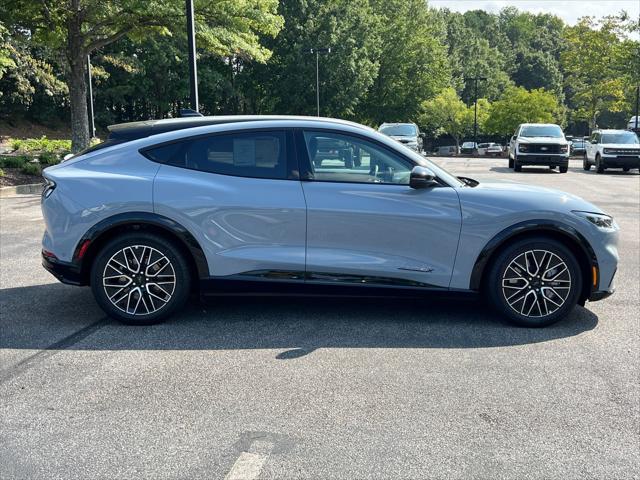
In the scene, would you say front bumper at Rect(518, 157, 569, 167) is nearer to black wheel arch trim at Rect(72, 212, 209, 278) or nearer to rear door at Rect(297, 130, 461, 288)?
rear door at Rect(297, 130, 461, 288)

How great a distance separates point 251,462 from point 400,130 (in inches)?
1007

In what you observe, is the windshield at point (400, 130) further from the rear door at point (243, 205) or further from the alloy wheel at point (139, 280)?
the alloy wheel at point (139, 280)

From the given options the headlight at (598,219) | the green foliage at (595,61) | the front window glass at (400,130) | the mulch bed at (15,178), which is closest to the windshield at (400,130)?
the front window glass at (400,130)

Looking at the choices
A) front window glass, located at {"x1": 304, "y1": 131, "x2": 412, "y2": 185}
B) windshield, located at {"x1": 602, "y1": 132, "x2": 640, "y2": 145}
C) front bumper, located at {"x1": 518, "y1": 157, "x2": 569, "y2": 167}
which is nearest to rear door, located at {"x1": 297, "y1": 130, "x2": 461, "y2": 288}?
front window glass, located at {"x1": 304, "y1": 131, "x2": 412, "y2": 185}

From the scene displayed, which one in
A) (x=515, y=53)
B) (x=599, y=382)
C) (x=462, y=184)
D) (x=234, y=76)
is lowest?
(x=599, y=382)

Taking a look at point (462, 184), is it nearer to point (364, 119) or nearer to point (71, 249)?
point (71, 249)

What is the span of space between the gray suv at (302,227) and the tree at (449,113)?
62.7 meters

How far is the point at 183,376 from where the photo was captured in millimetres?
4266

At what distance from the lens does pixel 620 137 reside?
26.1 meters

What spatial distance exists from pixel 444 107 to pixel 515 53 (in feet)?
141

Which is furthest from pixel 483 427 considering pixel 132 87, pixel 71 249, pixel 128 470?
pixel 132 87

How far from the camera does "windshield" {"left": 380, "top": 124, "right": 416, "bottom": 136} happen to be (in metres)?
27.5

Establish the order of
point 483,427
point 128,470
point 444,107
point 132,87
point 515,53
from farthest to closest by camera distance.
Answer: point 515,53, point 444,107, point 132,87, point 483,427, point 128,470

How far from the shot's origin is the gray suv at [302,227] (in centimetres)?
521
